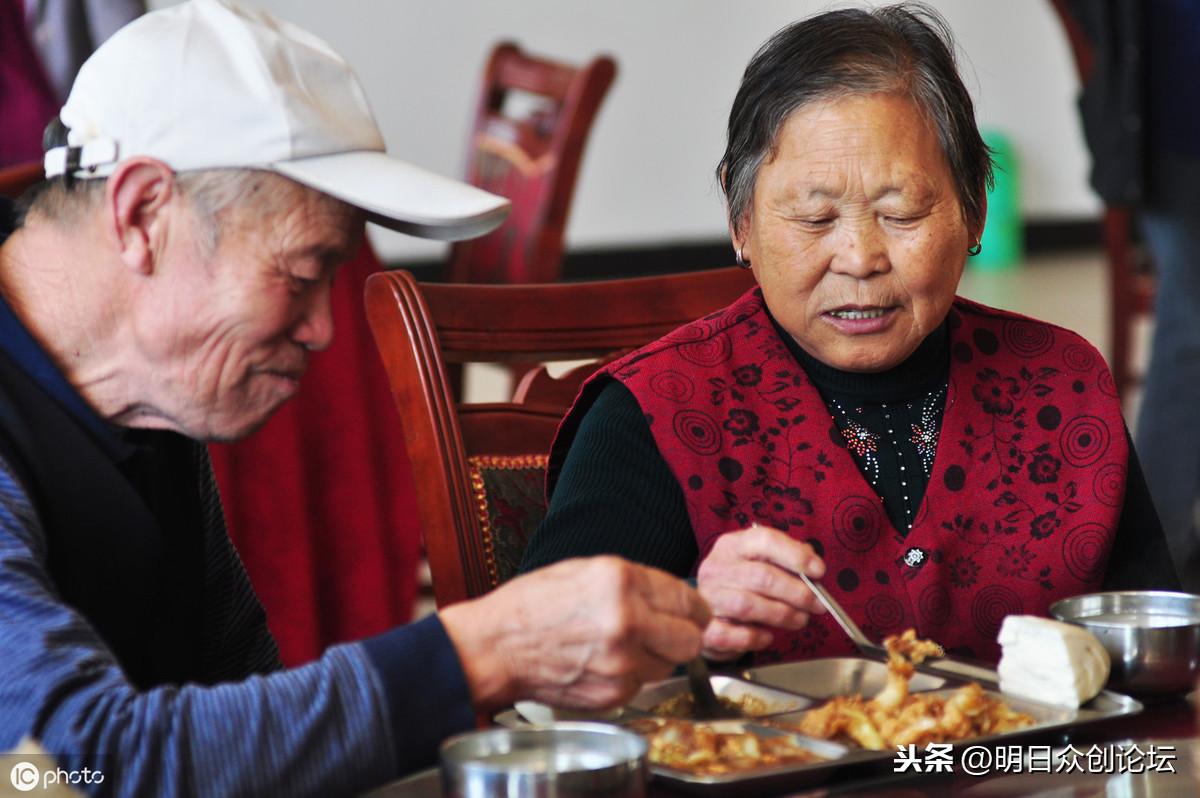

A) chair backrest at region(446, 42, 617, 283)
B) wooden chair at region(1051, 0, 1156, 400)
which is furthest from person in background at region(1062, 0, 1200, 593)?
chair backrest at region(446, 42, 617, 283)

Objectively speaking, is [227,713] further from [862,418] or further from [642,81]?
[642,81]

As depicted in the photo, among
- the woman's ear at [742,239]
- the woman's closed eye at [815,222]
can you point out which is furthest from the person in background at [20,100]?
the woman's closed eye at [815,222]

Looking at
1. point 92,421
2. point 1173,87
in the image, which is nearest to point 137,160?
point 92,421

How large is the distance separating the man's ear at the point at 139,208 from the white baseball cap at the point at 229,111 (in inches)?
0.5

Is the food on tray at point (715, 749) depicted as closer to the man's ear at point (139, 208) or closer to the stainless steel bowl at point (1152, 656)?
the stainless steel bowl at point (1152, 656)

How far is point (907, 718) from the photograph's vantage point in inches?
41.6

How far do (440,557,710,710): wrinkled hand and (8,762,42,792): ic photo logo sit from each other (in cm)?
26

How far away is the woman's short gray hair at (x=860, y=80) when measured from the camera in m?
1.60

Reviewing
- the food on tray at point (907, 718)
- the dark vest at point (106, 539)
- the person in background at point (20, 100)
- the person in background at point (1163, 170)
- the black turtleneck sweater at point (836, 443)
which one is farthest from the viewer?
the person in background at point (1163, 170)

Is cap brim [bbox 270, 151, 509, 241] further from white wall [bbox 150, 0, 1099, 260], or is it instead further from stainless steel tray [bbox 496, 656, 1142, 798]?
white wall [bbox 150, 0, 1099, 260]

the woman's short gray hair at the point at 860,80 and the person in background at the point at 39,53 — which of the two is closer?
the woman's short gray hair at the point at 860,80

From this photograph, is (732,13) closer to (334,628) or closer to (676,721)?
(334,628)

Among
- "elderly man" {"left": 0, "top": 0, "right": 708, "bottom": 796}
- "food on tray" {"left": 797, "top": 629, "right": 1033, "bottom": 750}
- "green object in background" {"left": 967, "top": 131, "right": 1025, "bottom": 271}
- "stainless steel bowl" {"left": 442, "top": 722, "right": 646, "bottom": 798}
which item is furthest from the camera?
"green object in background" {"left": 967, "top": 131, "right": 1025, "bottom": 271}

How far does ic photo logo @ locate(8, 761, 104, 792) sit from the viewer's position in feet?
2.96
